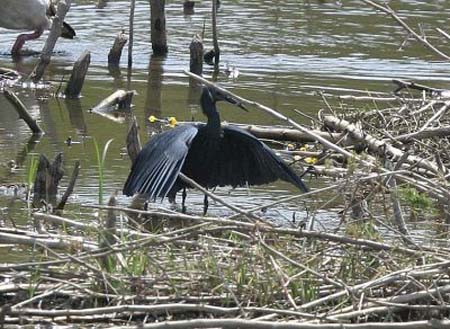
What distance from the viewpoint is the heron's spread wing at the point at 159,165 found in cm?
750

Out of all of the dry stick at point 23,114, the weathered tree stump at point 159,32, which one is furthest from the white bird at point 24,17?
the dry stick at point 23,114

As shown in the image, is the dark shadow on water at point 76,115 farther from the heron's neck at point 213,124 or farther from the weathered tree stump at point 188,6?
the weathered tree stump at point 188,6

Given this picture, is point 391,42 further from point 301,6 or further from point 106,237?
point 106,237

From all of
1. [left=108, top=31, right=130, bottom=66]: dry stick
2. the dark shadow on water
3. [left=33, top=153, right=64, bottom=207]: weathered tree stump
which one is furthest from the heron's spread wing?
[left=108, top=31, right=130, bottom=66]: dry stick

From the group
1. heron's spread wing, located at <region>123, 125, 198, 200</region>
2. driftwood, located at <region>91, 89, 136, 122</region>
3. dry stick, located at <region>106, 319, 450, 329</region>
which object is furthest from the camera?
driftwood, located at <region>91, 89, 136, 122</region>

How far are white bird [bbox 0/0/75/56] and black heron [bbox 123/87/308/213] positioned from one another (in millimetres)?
6626

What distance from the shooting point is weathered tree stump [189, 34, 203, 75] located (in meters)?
13.3

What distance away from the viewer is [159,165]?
7.59m

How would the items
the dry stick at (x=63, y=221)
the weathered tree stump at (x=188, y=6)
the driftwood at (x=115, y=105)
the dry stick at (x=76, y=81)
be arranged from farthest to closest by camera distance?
the weathered tree stump at (x=188, y=6) → the dry stick at (x=76, y=81) → the driftwood at (x=115, y=105) → the dry stick at (x=63, y=221)

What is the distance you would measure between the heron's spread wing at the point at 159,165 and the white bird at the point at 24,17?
23.2 feet

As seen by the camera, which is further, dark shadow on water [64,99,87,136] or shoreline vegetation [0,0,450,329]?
dark shadow on water [64,99,87,136]

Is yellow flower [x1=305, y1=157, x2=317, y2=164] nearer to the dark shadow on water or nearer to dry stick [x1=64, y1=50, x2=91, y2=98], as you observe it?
the dark shadow on water

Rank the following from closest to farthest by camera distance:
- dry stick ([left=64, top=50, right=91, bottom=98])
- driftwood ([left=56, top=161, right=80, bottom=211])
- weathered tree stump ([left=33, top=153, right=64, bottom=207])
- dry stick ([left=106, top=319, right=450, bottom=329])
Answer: dry stick ([left=106, top=319, right=450, bottom=329])
driftwood ([left=56, top=161, right=80, bottom=211])
weathered tree stump ([left=33, top=153, right=64, bottom=207])
dry stick ([left=64, top=50, right=91, bottom=98])

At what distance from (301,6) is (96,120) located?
832 cm
